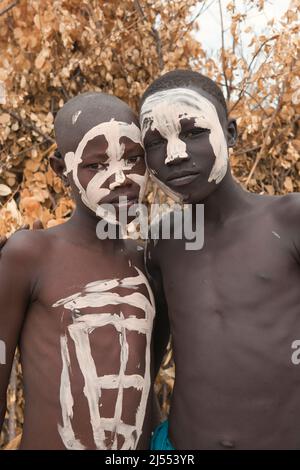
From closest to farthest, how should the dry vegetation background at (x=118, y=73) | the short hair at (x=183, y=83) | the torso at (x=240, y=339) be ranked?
the torso at (x=240, y=339) < the short hair at (x=183, y=83) < the dry vegetation background at (x=118, y=73)

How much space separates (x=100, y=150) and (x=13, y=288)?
412 mm

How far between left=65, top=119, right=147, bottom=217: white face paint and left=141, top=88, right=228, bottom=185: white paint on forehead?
72 mm

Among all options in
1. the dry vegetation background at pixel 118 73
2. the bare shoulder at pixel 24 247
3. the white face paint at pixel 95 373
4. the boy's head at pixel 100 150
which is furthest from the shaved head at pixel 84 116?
the dry vegetation background at pixel 118 73

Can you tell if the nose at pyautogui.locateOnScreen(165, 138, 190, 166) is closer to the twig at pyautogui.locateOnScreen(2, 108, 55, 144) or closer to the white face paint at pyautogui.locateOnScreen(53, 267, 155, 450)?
the white face paint at pyautogui.locateOnScreen(53, 267, 155, 450)

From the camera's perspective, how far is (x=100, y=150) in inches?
59.4

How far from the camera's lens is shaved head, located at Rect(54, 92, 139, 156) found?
153 cm

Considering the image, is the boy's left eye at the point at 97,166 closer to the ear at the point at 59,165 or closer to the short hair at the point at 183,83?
the ear at the point at 59,165

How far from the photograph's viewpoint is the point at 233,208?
1.63 m

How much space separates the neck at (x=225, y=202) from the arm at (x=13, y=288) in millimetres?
Result: 516

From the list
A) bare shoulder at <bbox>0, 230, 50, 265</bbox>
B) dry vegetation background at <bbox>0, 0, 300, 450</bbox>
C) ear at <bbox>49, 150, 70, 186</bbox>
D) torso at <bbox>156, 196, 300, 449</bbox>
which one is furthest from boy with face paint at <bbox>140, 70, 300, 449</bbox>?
dry vegetation background at <bbox>0, 0, 300, 450</bbox>

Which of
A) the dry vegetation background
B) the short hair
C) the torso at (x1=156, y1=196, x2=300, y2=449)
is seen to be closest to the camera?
the torso at (x1=156, y1=196, x2=300, y2=449)

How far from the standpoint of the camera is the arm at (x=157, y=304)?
5.65 ft

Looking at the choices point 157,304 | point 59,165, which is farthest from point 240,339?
point 59,165

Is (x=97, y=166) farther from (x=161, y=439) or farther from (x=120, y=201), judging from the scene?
(x=161, y=439)
